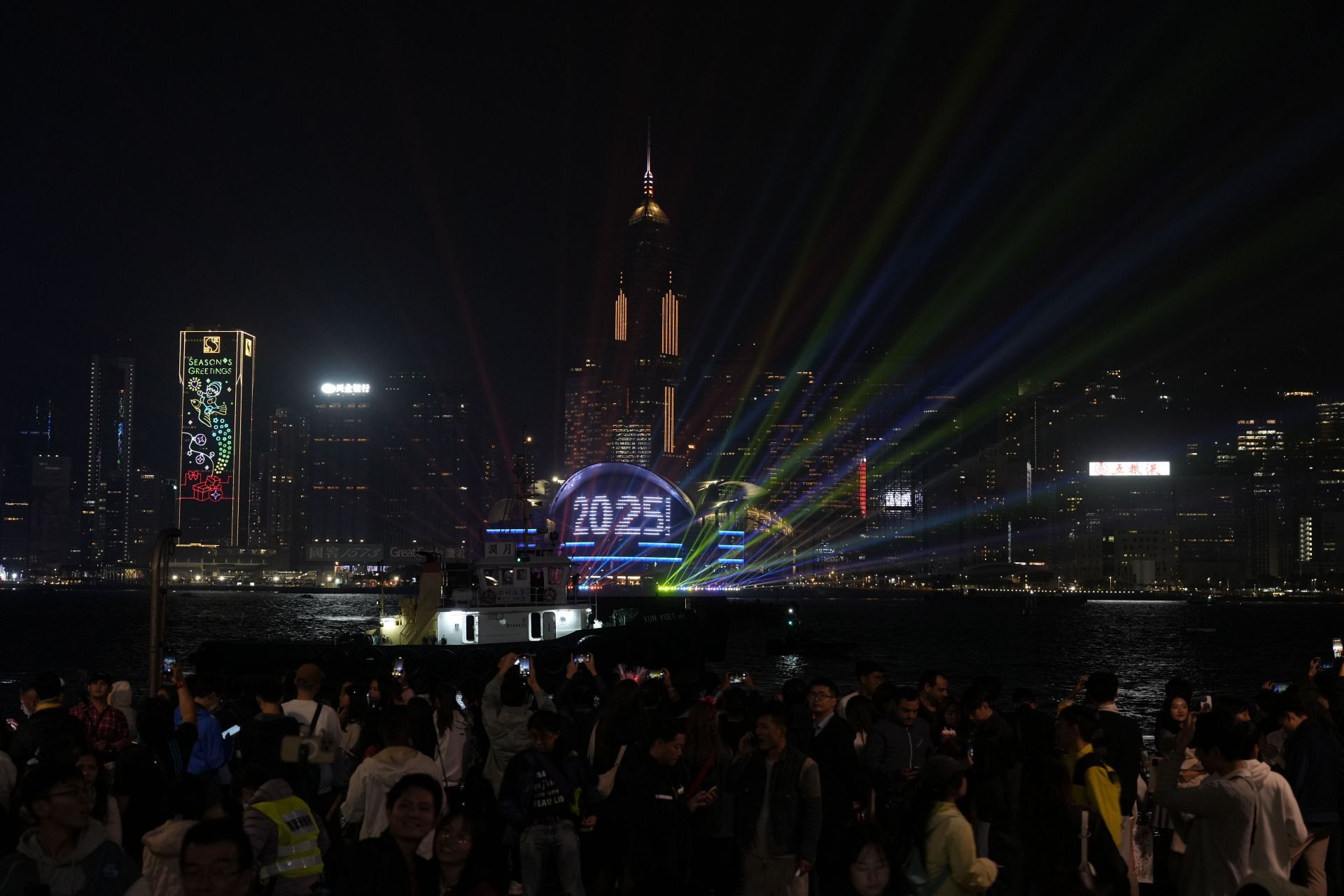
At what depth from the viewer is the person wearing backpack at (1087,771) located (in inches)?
339

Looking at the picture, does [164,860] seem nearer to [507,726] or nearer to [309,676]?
[507,726]

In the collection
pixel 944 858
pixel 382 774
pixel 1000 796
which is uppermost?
pixel 382 774

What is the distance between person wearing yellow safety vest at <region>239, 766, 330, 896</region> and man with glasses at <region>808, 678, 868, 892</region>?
4365 mm

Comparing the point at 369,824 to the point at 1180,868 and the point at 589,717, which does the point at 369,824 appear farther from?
the point at 1180,868

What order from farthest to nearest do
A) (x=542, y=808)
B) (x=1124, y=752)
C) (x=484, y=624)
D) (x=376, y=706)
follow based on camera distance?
(x=484, y=624), (x=376, y=706), (x=1124, y=752), (x=542, y=808)

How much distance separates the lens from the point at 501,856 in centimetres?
958

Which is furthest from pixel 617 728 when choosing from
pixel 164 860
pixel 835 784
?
pixel 164 860

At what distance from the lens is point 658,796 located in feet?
29.0

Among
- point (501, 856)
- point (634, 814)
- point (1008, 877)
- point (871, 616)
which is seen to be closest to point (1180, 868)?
point (1008, 877)

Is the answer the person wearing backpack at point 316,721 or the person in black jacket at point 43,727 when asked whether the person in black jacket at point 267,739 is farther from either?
the person in black jacket at point 43,727

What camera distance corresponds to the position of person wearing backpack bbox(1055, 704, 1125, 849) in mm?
8617

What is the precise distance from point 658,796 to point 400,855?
3087 millimetres

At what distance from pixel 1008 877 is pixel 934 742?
441 cm

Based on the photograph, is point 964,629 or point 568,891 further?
point 964,629
